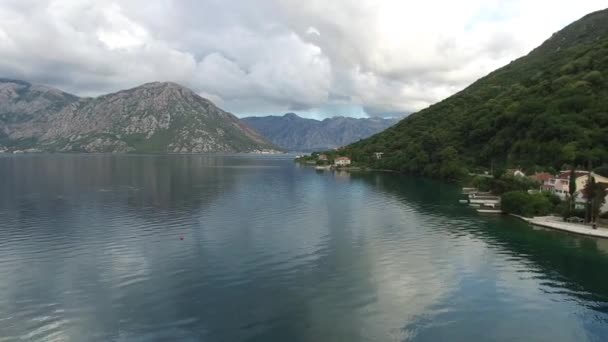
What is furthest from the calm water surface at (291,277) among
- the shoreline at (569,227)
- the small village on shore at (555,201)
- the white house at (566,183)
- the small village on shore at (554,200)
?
the white house at (566,183)

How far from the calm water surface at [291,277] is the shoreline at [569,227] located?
3.50 m

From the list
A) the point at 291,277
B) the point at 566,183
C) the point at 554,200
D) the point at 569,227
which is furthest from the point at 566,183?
the point at 291,277

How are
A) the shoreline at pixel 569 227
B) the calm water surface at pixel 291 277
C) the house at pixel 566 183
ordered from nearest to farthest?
the calm water surface at pixel 291 277, the shoreline at pixel 569 227, the house at pixel 566 183

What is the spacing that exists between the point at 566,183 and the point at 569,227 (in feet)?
96.6

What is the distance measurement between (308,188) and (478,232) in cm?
8682

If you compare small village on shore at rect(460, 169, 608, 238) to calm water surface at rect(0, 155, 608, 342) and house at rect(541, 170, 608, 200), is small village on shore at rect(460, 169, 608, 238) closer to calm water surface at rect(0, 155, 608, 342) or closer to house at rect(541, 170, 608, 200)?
house at rect(541, 170, 608, 200)

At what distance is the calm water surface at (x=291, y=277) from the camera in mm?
37594

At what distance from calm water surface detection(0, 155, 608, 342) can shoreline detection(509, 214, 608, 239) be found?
350cm

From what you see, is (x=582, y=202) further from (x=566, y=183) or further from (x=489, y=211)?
(x=489, y=211)

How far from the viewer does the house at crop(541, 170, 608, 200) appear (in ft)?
320

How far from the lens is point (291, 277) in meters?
51.4

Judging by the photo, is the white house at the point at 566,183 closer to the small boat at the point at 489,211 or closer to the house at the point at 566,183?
the house at the point at 566,183

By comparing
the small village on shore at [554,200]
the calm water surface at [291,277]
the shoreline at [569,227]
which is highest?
the small village on shore at [554,200]

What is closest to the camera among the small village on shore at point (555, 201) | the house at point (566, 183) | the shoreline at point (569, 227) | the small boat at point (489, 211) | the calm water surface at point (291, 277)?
the calm water surface at point (291, 277)
